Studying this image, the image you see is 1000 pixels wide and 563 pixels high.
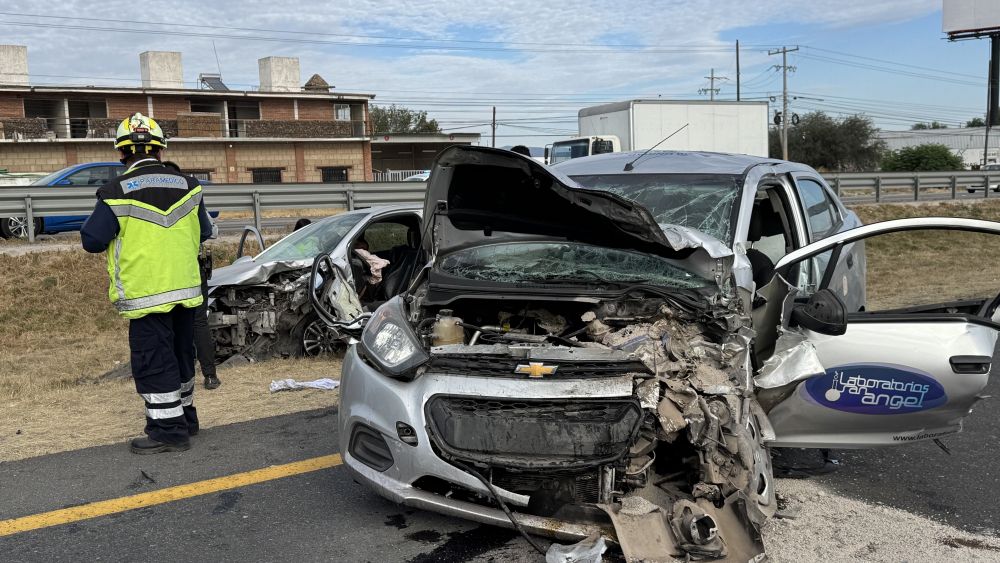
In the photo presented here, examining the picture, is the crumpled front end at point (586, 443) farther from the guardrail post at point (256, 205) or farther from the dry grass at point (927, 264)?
the guardrail post at point (256, 205)

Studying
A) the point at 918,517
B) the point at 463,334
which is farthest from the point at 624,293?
the point at 918,517

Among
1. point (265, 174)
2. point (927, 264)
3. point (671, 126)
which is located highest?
point (671, 126)

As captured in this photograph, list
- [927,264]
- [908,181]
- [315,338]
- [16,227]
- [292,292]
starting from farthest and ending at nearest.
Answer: [908,181], [927,264], [16,227], [315,338], [292,292]

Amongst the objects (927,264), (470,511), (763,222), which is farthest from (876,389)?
(927,264)

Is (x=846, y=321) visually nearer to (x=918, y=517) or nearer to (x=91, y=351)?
(x=918, y=517)

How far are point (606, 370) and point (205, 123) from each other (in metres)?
44.1

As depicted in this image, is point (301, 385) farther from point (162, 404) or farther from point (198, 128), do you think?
point (198, 128)

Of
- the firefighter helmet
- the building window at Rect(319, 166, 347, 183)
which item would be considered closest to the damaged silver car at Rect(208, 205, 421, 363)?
the firefighter helmet

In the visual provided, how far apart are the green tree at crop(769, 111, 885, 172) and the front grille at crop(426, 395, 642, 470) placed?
215 feet

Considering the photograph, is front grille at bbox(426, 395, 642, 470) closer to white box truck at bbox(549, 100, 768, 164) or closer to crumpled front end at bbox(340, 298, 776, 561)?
crumpled front end at bbox(340, 298, 776, 561)

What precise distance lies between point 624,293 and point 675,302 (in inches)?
9.3

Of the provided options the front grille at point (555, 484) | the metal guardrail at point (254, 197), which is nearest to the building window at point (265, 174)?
the metal guardrail at point (254, 197)

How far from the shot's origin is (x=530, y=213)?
4570mm

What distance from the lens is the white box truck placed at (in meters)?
24.6
